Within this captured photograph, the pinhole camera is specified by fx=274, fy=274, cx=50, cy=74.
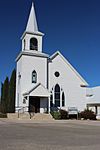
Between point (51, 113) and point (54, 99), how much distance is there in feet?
11.1

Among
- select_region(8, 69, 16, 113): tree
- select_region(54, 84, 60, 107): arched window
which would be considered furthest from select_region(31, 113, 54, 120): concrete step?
select_region(8, 69, 16, 113): tree

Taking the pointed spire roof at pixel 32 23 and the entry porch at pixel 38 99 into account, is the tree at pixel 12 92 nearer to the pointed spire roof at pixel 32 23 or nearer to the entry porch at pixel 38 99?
the entry porch at pixel 38 99

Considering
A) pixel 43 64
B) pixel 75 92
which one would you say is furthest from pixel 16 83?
pixel 75 92

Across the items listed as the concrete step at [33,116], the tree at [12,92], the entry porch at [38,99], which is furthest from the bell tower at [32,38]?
the concrete step at [33,116]

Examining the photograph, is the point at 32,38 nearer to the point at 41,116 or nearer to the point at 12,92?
the point at 12,92

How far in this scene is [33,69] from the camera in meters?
39.2

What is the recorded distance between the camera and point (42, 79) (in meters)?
39.3

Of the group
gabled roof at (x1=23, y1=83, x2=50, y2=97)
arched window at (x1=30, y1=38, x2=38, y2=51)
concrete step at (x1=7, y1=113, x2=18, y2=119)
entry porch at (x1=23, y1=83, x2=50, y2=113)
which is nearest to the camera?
concrete step at (x1=7, y1=113, x2=18, y2=119)

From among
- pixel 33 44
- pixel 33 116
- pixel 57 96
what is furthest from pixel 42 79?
pixel 33 116

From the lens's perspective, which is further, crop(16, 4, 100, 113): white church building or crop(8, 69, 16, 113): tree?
crop(8, 69, 16, 113): tree

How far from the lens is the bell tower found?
1592 inches

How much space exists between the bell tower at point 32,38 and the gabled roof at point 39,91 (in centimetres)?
565

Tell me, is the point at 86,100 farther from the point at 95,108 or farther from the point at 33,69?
the point at 33,69

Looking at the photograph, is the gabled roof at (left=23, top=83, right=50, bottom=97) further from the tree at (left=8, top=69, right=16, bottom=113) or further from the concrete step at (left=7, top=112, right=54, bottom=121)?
the tree at (left=8, top=69, right=16, bottom=113)
